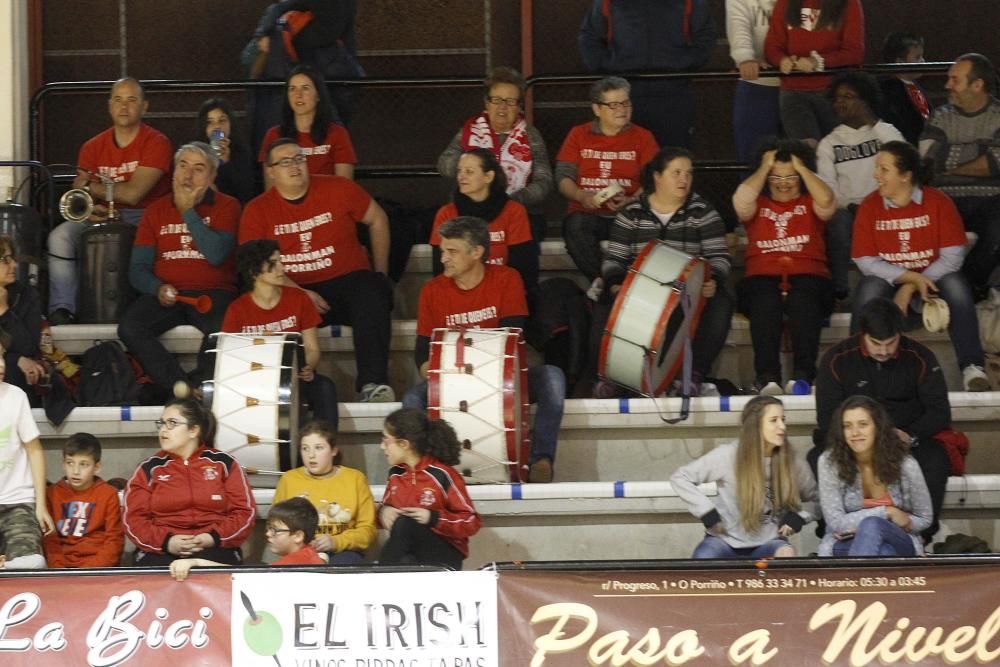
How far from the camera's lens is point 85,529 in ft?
25.2

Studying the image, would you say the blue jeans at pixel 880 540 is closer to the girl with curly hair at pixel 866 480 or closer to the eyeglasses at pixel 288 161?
the girl with curly hair at pixel 866 480

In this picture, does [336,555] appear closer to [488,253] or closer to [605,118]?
[488,253]

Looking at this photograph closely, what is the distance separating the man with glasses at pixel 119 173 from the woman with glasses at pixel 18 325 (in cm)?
101

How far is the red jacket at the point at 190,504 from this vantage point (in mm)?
7555

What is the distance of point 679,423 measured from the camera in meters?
8.67

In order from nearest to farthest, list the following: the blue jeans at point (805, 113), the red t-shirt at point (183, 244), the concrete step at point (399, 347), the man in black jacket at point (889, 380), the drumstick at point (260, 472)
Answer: the man in black jacket at point (889, 380) → the drumstick at point (260, 472) → the concrete step at point (399, 347) → the red t-shirt at point (183, 244) → the blue jeans at point (805, 113)

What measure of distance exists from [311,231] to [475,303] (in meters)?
1.19

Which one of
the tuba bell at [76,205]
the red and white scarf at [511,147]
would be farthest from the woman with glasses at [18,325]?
the red and white scarf at [511,147]

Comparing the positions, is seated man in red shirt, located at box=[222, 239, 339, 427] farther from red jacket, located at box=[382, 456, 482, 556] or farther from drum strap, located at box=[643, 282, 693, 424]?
drum strap, located at box=[643, 282, 693, 424]

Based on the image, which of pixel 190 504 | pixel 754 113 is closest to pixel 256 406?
pixel 190 504

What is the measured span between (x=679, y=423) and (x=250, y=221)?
2.58 meters

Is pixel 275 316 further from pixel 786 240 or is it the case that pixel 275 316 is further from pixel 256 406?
pixel 786 240

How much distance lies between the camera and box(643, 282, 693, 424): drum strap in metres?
8.55

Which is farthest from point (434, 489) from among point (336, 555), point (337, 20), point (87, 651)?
point (337, 20)
